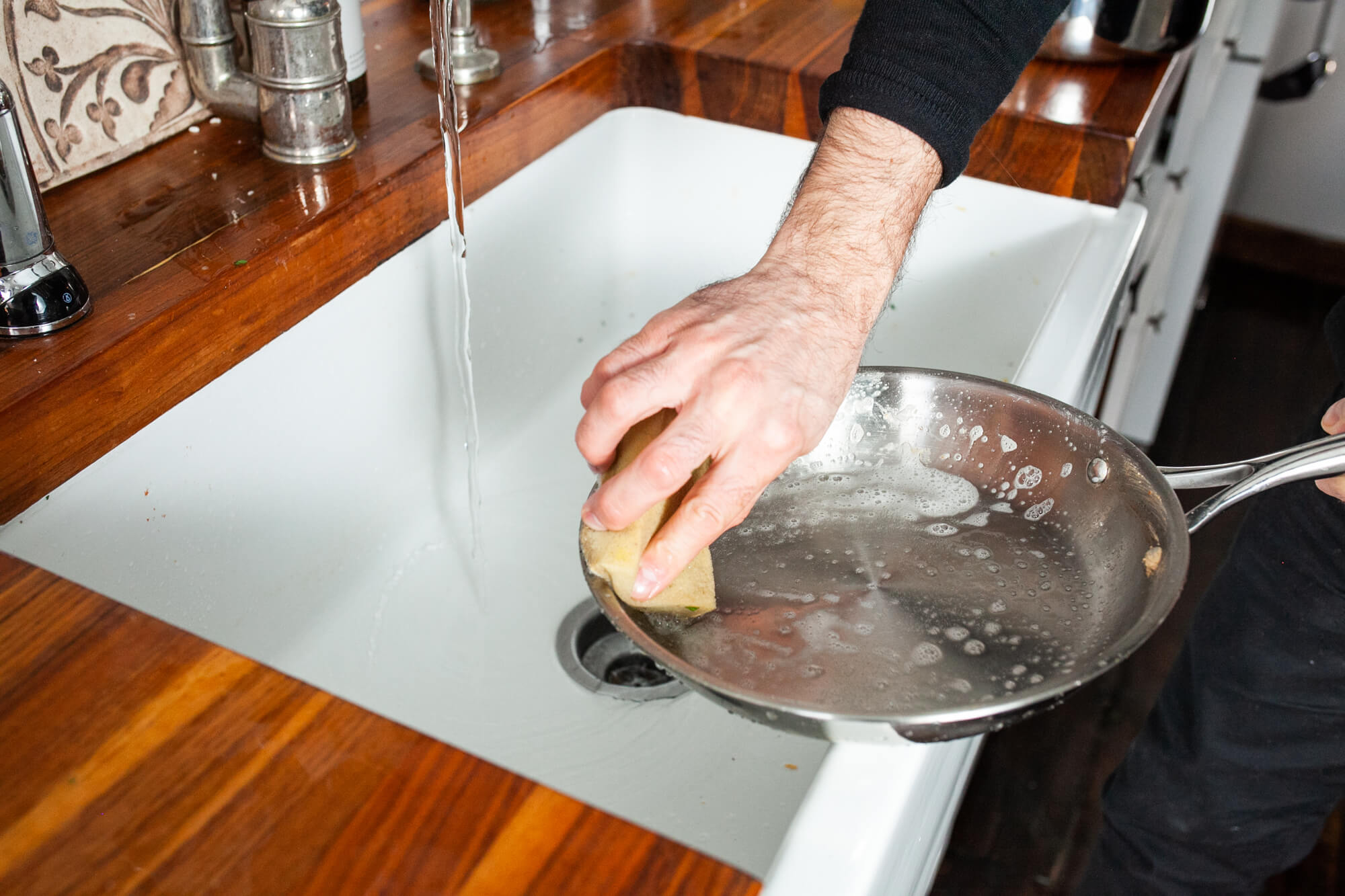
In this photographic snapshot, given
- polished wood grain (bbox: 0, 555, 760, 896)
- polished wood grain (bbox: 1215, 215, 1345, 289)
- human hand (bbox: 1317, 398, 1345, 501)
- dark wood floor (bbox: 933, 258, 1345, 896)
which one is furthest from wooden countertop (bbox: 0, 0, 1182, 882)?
polished wood grain (bbox: 1215, 215, 1345, 289)

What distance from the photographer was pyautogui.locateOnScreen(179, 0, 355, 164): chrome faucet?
70 centimetres

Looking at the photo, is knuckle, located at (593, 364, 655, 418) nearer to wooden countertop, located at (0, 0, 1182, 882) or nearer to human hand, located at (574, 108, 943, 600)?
human hand, located at (574, 108, 943, 600)

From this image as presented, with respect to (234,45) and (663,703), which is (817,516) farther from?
(234,45)

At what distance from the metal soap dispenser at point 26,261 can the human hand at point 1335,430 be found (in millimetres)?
718

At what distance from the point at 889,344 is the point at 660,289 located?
9.1 inches

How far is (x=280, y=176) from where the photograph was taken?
2.40 ft

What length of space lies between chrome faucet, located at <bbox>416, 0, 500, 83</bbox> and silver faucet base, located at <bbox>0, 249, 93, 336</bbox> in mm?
399

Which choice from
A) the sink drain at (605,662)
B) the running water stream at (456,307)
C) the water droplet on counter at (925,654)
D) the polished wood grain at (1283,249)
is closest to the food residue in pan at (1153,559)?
the water droplet on counter at (925,654)

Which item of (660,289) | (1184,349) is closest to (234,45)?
(660,289)

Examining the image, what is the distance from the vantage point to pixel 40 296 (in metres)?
0.54

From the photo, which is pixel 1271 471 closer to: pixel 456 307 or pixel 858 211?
pixel 858 211

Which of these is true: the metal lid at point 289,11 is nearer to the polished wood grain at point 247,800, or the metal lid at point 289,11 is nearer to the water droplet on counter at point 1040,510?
the polished wood grain at point 247,800

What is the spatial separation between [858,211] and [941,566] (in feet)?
0.65

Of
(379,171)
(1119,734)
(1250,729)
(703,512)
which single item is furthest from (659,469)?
(1119,734)
